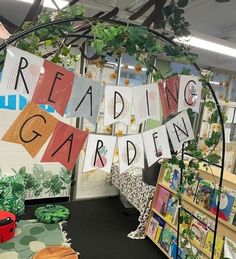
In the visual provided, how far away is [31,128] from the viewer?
96cm

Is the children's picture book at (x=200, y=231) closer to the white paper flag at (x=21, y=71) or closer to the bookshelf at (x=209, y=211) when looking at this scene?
the bookshelf at (x=209, y=211)

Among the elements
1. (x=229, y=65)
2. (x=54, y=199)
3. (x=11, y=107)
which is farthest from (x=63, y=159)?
(x=229, y=65)

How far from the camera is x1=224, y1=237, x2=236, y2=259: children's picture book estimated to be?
1.77m

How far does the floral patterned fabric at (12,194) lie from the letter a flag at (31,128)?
96.7 inches

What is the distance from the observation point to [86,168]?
3.61 ft

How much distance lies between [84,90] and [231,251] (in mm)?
1690

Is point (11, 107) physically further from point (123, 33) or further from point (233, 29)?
point (233, 29)

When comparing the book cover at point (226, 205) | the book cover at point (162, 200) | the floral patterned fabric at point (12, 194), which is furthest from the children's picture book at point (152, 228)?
the floral patterned fabric at point (12, 194)

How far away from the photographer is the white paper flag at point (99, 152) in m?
1.10

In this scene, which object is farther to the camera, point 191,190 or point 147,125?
point 147,125

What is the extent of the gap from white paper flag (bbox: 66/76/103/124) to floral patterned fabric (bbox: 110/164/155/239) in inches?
75.9

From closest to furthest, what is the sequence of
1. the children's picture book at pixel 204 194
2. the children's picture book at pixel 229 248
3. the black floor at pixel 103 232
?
the children's picture book at pixel 229 248
the children's picture book at pixel 204 194
the black floor at pixel 103 232

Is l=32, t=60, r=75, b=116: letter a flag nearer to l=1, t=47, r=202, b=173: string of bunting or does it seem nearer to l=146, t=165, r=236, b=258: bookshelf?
l=1, t=47, r=202, b=173: string of bunting

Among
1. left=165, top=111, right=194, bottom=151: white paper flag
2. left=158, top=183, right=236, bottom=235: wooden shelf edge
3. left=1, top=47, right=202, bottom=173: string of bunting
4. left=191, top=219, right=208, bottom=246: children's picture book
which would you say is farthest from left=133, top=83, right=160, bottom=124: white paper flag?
left=191, top=219, right=208, bottom=246: children's picture book
